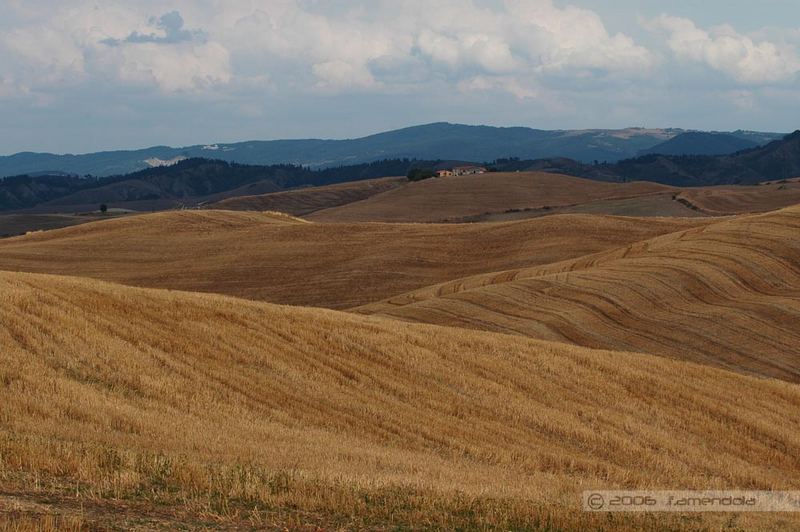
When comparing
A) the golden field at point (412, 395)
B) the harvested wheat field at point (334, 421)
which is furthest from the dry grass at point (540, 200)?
the harvested wheat field at point (334, 421)

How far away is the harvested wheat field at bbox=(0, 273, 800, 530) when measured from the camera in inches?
471

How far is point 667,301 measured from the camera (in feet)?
151

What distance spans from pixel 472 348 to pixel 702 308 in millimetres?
19634

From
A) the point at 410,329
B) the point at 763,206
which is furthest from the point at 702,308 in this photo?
the point at 763,206

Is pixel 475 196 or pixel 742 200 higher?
pixel 475 196

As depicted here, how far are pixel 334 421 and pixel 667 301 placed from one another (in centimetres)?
2845

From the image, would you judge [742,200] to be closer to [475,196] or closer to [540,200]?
[540,200]

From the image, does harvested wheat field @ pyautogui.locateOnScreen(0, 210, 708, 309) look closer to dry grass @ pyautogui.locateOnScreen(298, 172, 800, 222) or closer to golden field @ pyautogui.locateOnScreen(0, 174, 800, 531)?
golden field @ pyautogui.locateOnScreen(0, 174, 800, 531)

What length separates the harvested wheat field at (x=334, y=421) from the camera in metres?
12.0

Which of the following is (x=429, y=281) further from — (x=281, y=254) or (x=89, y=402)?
(x=89, y=402)

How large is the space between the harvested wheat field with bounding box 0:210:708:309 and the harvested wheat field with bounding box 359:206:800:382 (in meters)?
8.86

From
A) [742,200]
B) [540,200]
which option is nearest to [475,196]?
[540,200]

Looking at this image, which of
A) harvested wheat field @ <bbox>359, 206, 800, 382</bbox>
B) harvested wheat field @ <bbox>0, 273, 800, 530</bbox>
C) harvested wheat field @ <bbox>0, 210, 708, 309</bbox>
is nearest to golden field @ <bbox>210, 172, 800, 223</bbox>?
harvested wheat field @ <bbox>0, 210, 708, 309</bbox>

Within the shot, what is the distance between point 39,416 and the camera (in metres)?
17.4
